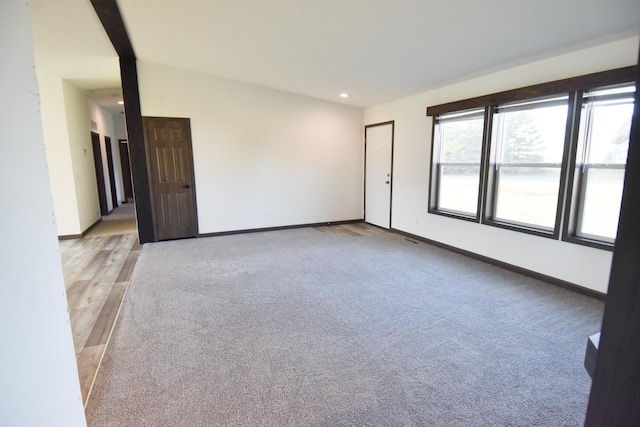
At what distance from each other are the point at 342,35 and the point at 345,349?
304 centimetres

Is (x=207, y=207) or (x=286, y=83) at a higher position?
(x=286, y=83)

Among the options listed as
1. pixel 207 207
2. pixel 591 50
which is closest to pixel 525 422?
pixel 591 50

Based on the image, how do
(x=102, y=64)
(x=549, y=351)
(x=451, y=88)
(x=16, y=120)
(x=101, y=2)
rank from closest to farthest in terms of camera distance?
(x=16, y=120) < (x=549, y=351) < (x=101, y=2) < (x=451, y=88) < (x=102, y=64)

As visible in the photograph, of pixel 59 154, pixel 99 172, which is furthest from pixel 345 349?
pixel 99 172

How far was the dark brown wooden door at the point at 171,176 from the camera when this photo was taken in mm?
5289

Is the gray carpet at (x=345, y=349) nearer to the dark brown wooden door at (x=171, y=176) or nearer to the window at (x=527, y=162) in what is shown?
the window at (x=527, y=162)

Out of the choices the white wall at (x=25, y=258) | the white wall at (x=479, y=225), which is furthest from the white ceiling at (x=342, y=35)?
the white wall at (x=25, y=258)

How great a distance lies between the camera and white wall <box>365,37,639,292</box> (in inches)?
121

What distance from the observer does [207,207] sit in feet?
18.9

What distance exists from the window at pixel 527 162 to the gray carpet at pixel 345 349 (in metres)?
0.73

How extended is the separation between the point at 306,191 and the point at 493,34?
4224 mm

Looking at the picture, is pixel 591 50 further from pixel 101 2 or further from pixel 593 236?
pixel 101 2

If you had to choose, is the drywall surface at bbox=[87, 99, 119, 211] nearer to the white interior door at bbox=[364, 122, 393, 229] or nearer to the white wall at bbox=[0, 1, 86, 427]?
the white interior door at bbox=[364, 122, 393, 229]

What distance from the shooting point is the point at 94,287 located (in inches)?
140
